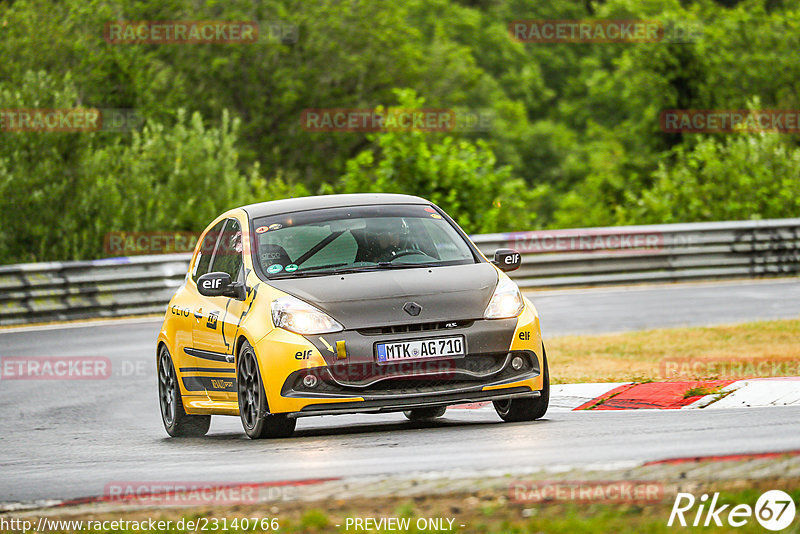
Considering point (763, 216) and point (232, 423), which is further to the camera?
point (763, 216)

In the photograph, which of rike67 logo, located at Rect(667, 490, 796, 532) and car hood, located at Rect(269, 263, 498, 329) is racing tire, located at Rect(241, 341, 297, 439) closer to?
car hood, located at Rect(269, 263, 498, 329)

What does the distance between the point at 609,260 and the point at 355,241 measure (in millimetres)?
14453

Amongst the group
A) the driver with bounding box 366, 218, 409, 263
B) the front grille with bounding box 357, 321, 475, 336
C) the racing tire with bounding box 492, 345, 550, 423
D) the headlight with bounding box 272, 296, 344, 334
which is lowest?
the racing tire with bounding box 492, 345, 550, 423

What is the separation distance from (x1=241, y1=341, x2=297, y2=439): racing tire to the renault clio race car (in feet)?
0.03

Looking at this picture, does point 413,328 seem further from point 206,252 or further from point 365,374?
point 206,252

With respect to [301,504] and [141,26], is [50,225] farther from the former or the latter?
[141,26]

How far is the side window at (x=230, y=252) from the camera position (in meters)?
10.1

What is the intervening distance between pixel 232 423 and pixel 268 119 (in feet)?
146

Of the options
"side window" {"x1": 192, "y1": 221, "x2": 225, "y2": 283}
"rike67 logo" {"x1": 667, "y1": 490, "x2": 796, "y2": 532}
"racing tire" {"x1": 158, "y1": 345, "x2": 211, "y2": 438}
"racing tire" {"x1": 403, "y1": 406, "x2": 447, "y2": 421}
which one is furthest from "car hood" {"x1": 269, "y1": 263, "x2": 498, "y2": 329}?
"rike67 logo" {"x1": 667, "y1": 490, "x2": 796, "y2": 532}

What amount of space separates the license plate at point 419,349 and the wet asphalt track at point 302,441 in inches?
19.8

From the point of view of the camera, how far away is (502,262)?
33.3ft

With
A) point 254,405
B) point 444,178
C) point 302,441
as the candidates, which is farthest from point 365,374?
point 444,178

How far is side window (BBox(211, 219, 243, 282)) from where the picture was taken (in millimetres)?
10062

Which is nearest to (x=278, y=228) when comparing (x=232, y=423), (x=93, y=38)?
(x=232, y=423)
